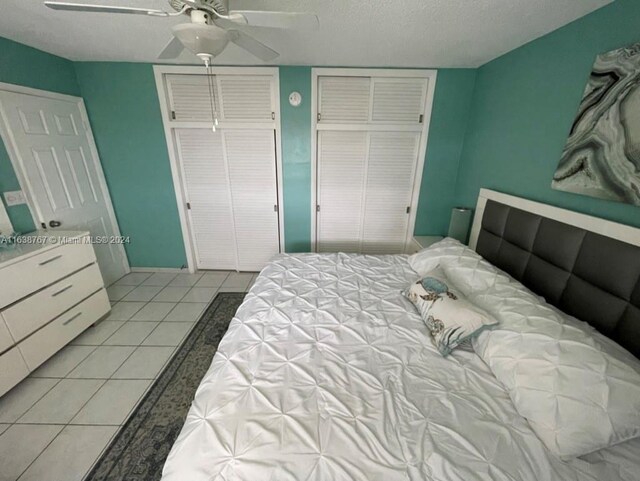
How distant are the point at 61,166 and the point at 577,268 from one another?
406cm

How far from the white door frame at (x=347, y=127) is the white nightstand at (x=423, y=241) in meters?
0.12

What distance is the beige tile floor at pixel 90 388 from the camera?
1.36 m

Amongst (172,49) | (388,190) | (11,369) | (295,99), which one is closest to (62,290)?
(11,369)

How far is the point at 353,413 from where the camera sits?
1007mm

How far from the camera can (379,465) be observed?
84 centimetres

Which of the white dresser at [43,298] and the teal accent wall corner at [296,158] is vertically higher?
the teal accent wall corner at [296,158]

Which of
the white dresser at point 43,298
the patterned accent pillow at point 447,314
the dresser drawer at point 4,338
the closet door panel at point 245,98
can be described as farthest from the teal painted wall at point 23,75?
the patterned accent pillow at point 447,314

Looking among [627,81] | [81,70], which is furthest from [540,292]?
[81,70]

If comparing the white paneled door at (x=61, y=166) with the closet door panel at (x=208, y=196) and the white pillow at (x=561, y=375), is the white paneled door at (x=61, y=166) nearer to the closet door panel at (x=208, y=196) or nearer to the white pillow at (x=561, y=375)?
the closet door panel at (x=208, y=196)

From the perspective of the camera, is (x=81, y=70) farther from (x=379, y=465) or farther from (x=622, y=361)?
(x=622, y=361)

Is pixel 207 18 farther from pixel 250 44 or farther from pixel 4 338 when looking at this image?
pixel 4 338

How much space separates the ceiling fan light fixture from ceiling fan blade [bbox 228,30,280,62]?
0.32 feet

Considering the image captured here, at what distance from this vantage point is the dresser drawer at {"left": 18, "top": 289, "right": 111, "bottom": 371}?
5.82 ft

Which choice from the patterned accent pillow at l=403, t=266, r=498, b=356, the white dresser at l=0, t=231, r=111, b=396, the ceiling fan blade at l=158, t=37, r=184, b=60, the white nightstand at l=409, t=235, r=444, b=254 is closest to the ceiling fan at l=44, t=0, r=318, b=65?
the ceiling fan blade at l=158, t=37, r=184, b=60
